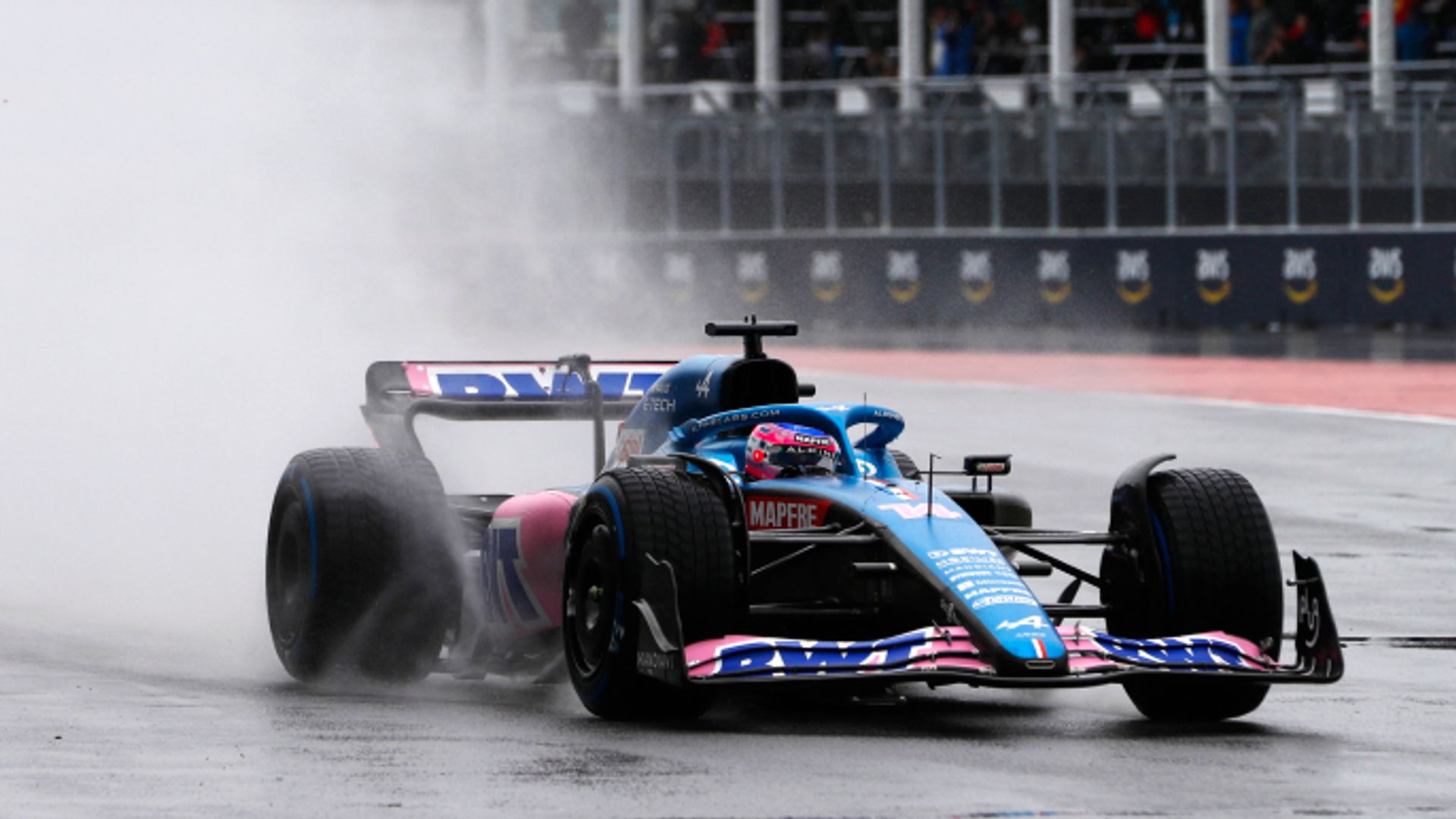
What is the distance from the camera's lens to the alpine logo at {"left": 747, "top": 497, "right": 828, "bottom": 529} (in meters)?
8.22

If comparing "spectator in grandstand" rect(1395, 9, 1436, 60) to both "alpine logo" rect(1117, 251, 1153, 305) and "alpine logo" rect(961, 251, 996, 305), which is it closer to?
"alpine logo" rect(1117, 251, 1153, 305)

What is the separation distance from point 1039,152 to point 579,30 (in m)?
12.2

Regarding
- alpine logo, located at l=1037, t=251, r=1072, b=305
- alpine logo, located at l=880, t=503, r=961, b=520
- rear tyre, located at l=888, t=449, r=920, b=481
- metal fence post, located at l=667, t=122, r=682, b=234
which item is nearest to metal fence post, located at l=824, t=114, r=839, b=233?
metal fence post, located at l=667, t=122, r=682, b=234

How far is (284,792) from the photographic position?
6.73m

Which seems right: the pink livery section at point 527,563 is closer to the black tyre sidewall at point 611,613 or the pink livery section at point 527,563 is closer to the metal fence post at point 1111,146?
the black tyre sidewall at point 611,613

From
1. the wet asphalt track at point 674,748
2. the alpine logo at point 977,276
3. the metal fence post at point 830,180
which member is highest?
the metal fence post at point 830,180

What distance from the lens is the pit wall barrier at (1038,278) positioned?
90.0 feet

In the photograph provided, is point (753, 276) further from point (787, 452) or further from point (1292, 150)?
point (787, 452)

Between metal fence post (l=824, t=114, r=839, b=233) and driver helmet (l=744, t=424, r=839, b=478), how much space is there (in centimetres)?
2141

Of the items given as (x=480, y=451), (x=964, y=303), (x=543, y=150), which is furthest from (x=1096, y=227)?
(x=480, y=451)

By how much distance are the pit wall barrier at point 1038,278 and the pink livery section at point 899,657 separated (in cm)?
1983

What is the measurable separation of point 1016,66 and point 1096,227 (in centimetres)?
783

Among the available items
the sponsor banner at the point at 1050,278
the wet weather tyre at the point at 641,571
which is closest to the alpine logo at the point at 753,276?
the sponsor banner at the point at 1050,278

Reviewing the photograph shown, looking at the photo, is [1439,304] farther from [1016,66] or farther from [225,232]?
[225,232]
